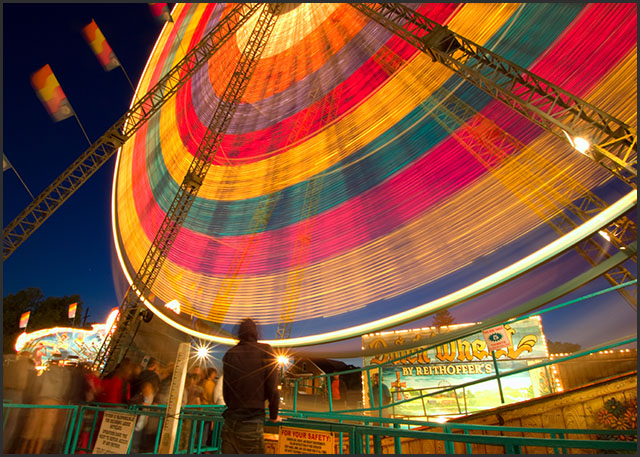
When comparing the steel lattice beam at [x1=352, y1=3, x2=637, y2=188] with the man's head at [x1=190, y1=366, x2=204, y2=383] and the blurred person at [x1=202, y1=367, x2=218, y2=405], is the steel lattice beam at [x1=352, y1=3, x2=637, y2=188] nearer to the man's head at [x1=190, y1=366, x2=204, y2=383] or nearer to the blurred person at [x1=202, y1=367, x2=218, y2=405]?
the man's head at [x1=190, y1=366, x2=204, y2=383]

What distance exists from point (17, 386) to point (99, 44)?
948 cm

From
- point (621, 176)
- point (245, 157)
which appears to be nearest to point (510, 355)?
point (621, 176)

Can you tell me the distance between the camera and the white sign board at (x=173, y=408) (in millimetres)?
3846

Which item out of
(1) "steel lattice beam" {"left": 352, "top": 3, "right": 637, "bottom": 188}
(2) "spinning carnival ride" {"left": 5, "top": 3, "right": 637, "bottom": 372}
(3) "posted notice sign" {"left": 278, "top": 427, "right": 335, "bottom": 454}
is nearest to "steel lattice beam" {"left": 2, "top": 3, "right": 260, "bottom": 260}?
(2) "spinning carnival ride" {"left": 5, "top": 3, "right": 637, "bottom": 372}

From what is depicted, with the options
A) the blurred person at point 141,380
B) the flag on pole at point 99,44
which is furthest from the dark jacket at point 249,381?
the flag on pole at point 99,44

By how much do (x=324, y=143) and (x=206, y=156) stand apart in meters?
4.77

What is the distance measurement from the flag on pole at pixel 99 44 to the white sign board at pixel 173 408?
33.7 feet

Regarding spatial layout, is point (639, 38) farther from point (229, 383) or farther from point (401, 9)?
point (229, 383)

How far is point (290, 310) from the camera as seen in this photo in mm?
7465

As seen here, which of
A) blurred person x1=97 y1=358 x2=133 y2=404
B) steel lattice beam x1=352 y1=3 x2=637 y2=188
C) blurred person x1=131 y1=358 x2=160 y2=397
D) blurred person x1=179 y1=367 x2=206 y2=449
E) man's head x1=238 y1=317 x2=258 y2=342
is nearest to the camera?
man's head x1=238 y1=317 x2=258 y2=342

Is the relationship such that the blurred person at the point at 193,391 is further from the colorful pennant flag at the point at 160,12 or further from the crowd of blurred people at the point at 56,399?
the colorful pennant flag at the point at 160,12

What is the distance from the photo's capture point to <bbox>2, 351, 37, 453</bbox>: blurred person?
5638mm

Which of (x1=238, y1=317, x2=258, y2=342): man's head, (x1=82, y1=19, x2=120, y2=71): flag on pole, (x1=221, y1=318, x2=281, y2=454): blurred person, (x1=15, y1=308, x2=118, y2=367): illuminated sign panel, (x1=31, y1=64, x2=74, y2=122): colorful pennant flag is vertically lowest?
(x1=221, y1=318, x2=281, y2=454): blurred person

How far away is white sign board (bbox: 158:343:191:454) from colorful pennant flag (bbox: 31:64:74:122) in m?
9.00
